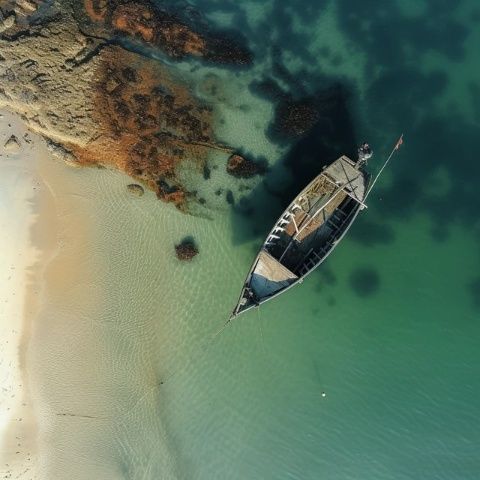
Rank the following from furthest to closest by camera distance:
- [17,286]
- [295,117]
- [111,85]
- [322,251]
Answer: [17,286] < [111,85] < [295,117] < [322,251]

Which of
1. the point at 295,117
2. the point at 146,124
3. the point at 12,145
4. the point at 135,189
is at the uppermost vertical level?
the point at 295,117

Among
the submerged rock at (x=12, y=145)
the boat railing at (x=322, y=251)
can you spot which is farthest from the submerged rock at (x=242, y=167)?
the submerged rock at (x=12, y=145)

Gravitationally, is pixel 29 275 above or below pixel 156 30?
below

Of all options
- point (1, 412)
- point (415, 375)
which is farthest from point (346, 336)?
point (1, 412)

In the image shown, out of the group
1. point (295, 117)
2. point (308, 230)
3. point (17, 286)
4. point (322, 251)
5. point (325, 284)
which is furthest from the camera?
point (325, 284)

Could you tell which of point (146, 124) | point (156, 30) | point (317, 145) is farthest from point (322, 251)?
point (156, 30)

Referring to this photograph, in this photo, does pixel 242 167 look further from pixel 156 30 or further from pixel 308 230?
pixel 156 30
